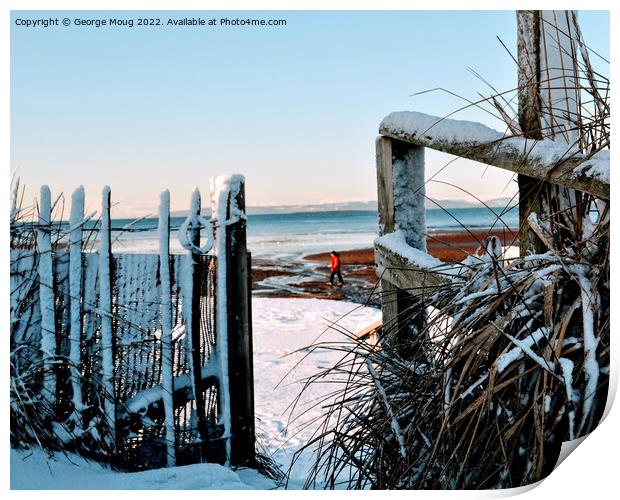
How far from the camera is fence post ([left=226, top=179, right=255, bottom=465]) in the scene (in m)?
2.60

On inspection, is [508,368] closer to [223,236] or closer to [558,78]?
[558,78]

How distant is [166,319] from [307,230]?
61.6ft

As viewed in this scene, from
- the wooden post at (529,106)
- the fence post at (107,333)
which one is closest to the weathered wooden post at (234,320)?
the fence post at (107,333)

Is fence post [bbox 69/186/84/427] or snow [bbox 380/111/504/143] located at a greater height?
snow [bbox 380/111/504/143]

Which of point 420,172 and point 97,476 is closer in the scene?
point 420,172

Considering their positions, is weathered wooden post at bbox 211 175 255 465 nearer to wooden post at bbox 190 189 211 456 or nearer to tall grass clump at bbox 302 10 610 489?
wooden post at bbox 190 189 211 456

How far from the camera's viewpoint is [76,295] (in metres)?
2.42

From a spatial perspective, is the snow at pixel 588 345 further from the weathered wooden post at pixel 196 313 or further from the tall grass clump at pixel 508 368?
the weathered wooden post at pixel 196 313

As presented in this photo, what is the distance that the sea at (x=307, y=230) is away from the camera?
2465 millimetres

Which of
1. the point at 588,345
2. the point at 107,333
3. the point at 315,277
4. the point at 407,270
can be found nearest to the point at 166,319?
the point at 107,333

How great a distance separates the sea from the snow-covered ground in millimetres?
622

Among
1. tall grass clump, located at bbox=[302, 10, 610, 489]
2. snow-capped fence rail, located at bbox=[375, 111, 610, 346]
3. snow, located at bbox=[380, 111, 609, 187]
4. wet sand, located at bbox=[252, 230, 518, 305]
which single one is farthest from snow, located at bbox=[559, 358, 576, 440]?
wet sand, located at bbox=[252, 230, 518, 305]

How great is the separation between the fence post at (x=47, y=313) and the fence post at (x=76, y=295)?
61 millimetres
